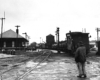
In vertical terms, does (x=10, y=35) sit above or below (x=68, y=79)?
above

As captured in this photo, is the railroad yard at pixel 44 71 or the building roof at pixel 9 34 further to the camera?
the building roof at pixel 9 34

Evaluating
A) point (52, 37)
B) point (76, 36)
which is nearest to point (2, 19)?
point (76, 36)

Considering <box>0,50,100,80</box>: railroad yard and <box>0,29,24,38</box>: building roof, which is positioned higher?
<box>0,29,24,38</box>: building roof

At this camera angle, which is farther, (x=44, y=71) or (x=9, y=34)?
(x=9, y=34)

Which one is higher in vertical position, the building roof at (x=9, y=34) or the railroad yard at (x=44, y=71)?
the building roof at (x=9, y=34)

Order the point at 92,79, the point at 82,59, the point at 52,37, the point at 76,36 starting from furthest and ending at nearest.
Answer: the point at 52,37 → the point at 76,36 → the point at 82,59 → the point at 92,79

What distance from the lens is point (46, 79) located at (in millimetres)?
6871

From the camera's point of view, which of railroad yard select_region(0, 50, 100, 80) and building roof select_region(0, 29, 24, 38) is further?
building roof select_region(0, 29, 24, 38)

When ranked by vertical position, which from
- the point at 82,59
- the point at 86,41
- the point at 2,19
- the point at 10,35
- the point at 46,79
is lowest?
the point at 46,79

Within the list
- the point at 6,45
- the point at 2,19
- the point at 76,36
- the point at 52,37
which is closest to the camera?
the point at 76,36

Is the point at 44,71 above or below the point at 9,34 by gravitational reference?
below

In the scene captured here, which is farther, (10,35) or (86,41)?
(10,35)

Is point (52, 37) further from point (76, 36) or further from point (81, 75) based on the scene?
point (81, 75)

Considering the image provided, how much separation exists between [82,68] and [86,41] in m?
16.4
